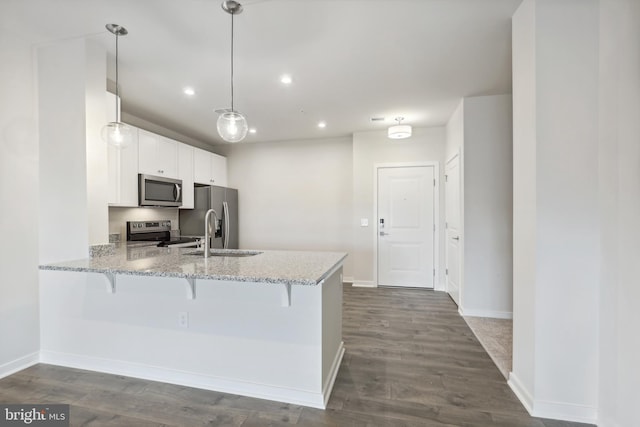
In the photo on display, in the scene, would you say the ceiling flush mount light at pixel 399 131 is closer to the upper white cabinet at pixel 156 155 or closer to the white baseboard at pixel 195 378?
the white baseboard at pixel 195 378

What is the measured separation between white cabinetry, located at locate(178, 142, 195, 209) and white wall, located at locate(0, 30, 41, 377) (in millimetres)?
1890

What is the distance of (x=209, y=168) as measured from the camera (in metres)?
4.99

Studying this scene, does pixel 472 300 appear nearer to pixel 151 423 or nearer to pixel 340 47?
pixel 340 47

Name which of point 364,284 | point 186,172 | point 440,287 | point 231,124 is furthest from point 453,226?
point 186,172

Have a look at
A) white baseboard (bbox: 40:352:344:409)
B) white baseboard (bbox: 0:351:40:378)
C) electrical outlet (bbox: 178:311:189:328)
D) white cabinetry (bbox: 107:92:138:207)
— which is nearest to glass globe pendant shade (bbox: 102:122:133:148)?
white cabinetry (bbox: 107:92:138:207)

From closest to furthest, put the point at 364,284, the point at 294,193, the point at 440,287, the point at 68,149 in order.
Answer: the point at 68,149
the point at 440,287
the point at 364,284
the point at 294,193

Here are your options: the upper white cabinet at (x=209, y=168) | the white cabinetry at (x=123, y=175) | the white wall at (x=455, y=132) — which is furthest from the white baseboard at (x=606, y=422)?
the upper white cabinet at (x=209, y=168)

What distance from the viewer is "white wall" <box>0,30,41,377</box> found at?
221 cm

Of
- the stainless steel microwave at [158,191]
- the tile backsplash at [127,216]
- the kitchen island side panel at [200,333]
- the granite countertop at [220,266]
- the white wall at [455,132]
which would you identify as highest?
the white wall at [455,132]

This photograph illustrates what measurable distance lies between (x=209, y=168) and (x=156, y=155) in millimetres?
1223

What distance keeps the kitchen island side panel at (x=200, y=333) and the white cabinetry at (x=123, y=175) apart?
3.42 ft

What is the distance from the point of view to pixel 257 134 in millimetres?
4941

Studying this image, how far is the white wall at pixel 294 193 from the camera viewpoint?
204 inches

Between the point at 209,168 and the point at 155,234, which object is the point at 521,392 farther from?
the point at 209,168
